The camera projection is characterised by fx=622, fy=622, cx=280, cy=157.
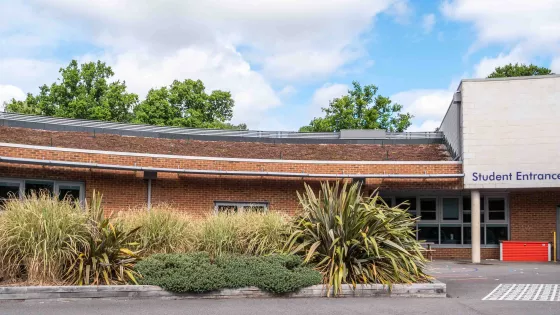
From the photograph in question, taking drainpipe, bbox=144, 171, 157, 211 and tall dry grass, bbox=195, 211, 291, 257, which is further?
drainpipe, bbox=144, 171, 157, 211

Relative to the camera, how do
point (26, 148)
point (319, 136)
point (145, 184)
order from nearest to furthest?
1. point (26, 148)
2. point (145, 184)
3. point (319, 136)

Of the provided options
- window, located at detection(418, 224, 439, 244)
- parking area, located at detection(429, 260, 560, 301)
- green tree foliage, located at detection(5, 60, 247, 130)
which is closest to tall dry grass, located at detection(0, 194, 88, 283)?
parking area, located at detection(429, 260, 560, 301)

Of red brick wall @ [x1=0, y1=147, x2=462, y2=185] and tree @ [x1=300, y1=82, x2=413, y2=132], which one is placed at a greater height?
tree @ [x1=300, y1=82, x2=413, y2=132]

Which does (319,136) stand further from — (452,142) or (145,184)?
(145,184)

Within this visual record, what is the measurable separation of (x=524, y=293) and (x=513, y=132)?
10.2m

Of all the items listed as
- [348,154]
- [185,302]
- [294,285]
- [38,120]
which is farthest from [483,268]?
[38,120]

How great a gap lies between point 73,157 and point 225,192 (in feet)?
16.4

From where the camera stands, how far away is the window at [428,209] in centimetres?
2342

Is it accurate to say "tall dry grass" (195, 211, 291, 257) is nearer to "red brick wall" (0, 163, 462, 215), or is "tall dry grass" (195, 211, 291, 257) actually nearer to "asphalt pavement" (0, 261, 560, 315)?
"asphalt pavement" (0, 261, 560, 315)

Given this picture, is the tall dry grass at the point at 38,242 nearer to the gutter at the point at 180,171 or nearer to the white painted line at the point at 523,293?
the gutter at the point at 180,171

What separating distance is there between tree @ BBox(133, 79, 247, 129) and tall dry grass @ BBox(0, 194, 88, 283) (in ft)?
117

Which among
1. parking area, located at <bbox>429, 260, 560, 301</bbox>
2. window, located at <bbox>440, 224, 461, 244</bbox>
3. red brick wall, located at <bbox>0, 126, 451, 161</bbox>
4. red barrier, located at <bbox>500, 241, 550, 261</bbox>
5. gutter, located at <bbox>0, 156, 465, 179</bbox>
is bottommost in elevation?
parking area, located at <bbox>429, 260, 560, 301</bbox>

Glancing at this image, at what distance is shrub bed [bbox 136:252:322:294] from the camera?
418 inches

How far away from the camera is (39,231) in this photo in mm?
10625
